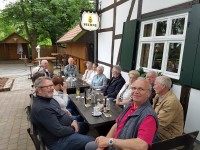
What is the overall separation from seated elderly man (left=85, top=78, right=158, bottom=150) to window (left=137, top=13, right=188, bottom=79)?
1.86 metres

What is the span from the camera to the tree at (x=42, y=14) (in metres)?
14.8

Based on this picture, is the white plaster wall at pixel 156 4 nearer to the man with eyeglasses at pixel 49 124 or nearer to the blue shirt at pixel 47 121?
the man with eyeglasses at pixel 49 124

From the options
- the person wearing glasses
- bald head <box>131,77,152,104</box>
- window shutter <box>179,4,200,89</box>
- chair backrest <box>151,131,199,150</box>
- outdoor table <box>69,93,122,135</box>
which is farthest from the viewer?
the person wearing glasses

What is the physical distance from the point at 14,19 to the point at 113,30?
13.4 m

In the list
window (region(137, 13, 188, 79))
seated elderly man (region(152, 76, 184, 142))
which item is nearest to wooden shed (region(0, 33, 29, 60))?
window (region(137, 13, 188, 79))

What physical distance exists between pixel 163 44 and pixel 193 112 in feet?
4.89

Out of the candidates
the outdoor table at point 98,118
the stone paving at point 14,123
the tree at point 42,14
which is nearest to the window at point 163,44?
the outdoor table at point 98,118

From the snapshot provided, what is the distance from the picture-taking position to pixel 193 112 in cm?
287

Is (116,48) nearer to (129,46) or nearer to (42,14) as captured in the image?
(129,46)

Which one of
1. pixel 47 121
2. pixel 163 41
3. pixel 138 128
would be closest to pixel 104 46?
pixel 163 41

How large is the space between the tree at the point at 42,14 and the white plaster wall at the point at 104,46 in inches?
401

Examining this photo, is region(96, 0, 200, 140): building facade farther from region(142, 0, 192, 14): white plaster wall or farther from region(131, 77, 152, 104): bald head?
region(131, 77, 152, 104): bald head

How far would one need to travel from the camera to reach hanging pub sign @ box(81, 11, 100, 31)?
6.21 meters

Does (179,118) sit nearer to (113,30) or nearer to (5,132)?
(5,132)
